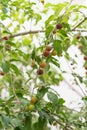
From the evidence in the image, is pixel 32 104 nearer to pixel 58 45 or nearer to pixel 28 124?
pixel 28 124

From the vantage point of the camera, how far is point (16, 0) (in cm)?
158

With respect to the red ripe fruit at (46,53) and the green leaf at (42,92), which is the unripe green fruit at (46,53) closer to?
the red ripe fruit at (46,53)

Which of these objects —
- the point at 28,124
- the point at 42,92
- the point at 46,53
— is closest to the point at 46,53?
the point at 46,53

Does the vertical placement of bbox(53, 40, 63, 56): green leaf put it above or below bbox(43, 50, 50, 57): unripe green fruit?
above

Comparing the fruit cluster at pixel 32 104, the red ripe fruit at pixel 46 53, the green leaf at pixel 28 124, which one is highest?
the red ripe fruit at pixel 46 53

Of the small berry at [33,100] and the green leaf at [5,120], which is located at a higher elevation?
the small berry at [33,100]

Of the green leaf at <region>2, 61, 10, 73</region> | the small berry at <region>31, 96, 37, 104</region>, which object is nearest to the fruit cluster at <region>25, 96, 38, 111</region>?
the small berry at <region>31, 96, 37, 104</region>

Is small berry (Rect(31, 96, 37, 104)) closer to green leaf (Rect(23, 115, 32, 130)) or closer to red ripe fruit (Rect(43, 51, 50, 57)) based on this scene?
green leaf (Rect(23, 115, 32, 130))

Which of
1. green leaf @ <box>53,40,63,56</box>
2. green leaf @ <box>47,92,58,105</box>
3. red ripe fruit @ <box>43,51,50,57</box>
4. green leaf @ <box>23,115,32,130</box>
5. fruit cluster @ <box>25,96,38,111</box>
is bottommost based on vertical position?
green leaf @ <box>23,115,32,130</box>

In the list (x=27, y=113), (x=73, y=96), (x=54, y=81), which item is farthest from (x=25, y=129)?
(x=73, y=96)

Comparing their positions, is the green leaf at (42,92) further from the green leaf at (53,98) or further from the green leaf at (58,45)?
the green leaf at (58,45)

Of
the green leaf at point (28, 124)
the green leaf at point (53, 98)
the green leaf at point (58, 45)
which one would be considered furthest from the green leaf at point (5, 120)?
the green leaf at point (58, 45)

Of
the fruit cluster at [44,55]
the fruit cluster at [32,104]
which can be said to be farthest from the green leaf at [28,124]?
the fruit cluster at [44,55]

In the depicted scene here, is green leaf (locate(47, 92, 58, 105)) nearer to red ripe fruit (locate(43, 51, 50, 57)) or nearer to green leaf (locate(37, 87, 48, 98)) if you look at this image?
green leaf (locate(37, 87, 48, 98))
